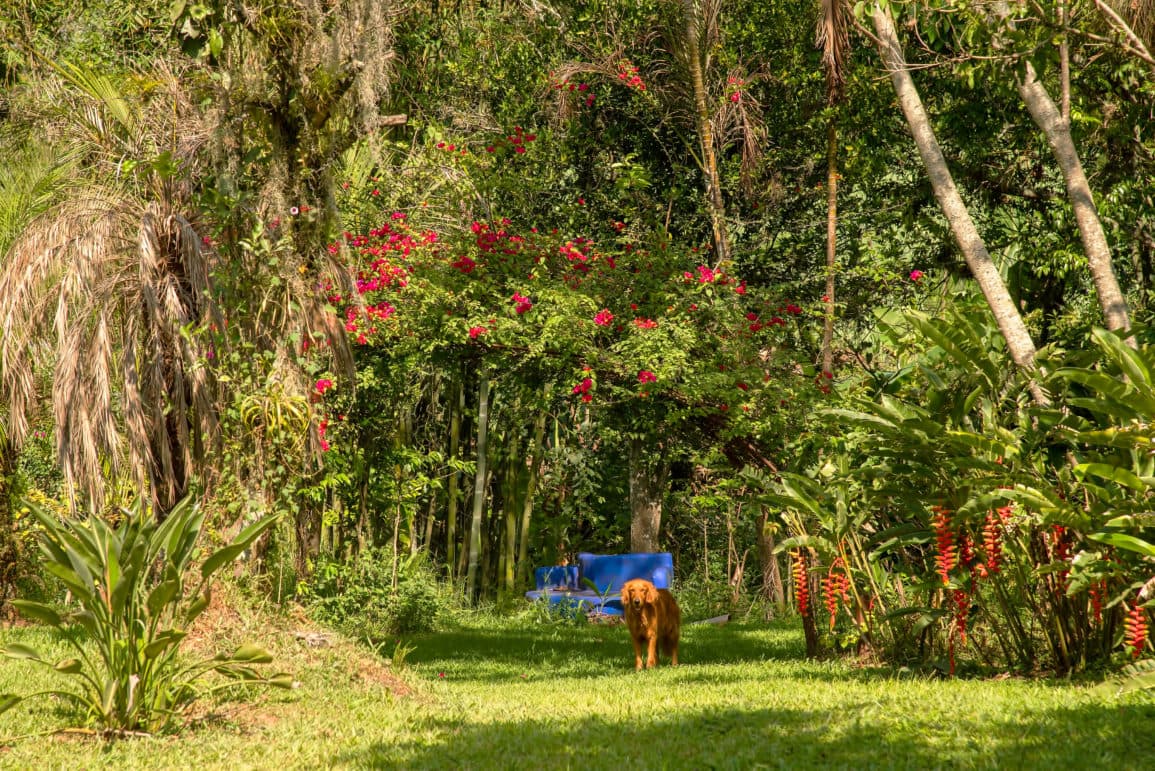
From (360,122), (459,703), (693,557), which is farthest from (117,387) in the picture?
(693,557)

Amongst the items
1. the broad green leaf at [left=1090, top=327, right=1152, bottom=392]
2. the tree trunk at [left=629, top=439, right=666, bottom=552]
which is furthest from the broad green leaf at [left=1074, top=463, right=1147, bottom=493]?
the tree trunk at [left=629, top=439, right=666, bottom=552]

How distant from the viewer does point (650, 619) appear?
873 centimetres

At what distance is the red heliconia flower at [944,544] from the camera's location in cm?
628

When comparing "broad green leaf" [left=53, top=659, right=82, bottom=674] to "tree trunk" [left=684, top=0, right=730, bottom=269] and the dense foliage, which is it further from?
"tree trunk" [left=684, top=0, right=730, bottom=269]

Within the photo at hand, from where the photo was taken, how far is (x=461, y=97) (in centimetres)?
1319

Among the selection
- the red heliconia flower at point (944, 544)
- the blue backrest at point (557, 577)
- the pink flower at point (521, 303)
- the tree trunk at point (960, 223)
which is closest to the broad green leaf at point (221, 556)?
the red heliconia flower at point (944, 544)

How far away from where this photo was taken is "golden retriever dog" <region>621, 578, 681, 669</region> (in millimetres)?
8516

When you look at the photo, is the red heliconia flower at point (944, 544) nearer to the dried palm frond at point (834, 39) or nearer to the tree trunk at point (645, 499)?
the dried palm frond at point (834, 39)

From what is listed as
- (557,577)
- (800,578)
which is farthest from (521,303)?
(557,577)

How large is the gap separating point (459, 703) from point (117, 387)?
391cm

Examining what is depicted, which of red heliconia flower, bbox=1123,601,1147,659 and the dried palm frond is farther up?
the dried palm frond

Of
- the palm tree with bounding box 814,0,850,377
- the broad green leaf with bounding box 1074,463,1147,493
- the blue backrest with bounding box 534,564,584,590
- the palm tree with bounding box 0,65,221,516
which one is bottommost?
the blue backrest with bounding box 534,564,584,590

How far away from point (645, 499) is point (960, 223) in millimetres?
7541

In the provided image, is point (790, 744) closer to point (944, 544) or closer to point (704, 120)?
point (944, 544)
